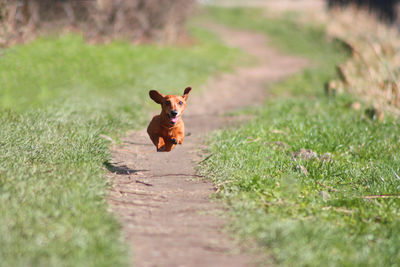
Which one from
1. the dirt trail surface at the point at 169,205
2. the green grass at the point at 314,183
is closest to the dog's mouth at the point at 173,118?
the dirt trail surface at the point at 169,205

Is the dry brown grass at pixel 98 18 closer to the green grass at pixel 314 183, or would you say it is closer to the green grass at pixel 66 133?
the green grass at pixel 66 133

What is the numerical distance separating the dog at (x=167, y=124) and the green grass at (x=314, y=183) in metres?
0.57

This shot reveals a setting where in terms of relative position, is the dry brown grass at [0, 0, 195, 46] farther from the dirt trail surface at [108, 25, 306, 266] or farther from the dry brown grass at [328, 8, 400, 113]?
the dry brown grass at [328, 8, 400, 113]

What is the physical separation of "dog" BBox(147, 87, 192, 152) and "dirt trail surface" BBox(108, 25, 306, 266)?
0.41m

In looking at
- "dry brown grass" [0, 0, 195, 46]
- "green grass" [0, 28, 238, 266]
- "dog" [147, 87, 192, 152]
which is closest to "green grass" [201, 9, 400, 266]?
"dog" [147, 87, 192, 152]

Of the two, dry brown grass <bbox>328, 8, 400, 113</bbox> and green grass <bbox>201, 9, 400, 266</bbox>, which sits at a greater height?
dry brown grass <bbox>328, 8, 400, 113</bbox>

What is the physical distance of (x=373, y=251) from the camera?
3.26 meters

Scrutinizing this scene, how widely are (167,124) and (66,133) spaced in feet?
→ 5.34

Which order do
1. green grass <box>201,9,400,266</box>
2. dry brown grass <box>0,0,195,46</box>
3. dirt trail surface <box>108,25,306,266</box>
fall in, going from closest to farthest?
dirt trail surface <box>108,25,306,266</box> → green grass <box>201,9,400,266</box> → dry brown grass <box>0,0,195,46</box>

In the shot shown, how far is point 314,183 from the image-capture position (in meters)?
4.56

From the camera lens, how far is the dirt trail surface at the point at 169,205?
3.11 meters

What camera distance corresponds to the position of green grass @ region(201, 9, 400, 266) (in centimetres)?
322

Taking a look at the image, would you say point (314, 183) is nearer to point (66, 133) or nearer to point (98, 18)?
point (66, 133)

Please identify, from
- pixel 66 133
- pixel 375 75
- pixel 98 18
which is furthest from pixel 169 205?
pixel 98 18
